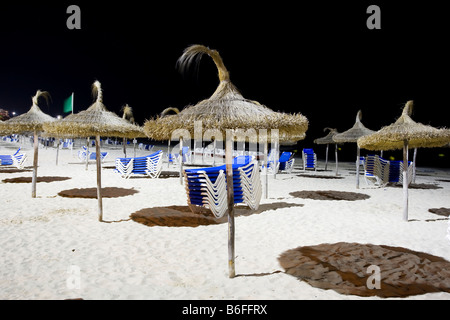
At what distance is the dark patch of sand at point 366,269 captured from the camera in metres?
2.83

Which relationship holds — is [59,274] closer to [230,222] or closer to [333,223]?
[230,222]

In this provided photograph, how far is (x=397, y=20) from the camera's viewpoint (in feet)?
94.2

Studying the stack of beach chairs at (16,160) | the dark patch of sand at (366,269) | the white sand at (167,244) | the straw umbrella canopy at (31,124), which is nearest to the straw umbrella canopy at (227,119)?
the white sand at (167,244)

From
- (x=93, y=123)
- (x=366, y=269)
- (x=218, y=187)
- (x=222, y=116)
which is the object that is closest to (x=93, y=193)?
(x=93, y=123)

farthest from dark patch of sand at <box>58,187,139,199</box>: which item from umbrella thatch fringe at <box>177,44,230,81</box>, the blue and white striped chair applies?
the blue and white striped chair

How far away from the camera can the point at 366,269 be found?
3271 mm

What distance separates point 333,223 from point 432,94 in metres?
38.5

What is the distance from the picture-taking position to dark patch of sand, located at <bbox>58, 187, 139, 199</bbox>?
7.55m

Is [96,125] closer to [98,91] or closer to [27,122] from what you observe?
[98,91]

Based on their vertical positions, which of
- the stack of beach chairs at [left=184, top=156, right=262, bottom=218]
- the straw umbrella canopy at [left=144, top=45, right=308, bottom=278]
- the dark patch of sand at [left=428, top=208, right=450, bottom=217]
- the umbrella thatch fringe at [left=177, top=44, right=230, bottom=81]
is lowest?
the dark patch of sand at [left=428, top=208, right=450, bottom=217]

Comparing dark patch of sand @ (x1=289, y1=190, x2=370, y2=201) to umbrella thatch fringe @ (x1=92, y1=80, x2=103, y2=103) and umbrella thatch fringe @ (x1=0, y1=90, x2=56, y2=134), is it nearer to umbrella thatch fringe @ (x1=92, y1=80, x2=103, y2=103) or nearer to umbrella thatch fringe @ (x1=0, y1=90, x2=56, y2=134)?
umbrella thatch fringe @ (x1=92, y1=80, x2=103, y2=103)

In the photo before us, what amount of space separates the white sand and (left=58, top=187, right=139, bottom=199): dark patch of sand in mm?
430
